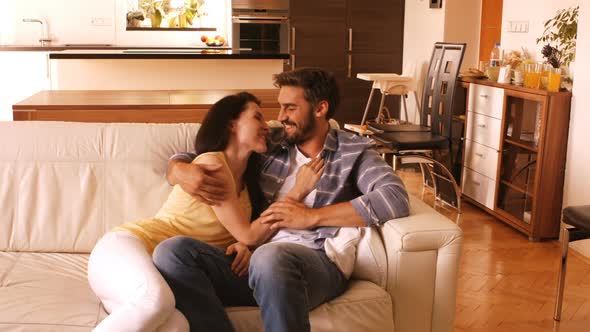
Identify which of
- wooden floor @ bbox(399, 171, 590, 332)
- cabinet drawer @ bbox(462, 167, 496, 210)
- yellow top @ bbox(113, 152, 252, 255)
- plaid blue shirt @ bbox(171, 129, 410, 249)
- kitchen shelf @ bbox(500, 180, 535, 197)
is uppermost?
plaid blue shirt @ bbox(171, 129, 410, 249)

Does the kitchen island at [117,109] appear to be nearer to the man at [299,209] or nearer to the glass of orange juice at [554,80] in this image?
the man at [299,209]

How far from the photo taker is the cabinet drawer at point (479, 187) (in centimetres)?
517

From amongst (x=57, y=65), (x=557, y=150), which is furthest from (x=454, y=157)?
(x=57, y=65)

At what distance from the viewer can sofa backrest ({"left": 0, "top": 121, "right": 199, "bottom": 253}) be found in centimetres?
280

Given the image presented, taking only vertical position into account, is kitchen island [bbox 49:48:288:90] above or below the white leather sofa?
above

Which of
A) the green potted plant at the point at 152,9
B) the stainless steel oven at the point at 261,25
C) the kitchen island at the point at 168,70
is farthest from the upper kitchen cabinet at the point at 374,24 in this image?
the kitchen island at the point at 168,70

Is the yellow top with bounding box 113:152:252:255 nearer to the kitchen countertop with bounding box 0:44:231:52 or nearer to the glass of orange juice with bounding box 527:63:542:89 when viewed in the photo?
the glass of orange juice with bounding box 527:63:542:89

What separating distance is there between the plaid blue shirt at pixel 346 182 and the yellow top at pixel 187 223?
0.62 feet

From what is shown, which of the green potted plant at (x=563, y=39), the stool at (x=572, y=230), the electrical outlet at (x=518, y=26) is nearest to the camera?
the stool at (x=572, y=230)

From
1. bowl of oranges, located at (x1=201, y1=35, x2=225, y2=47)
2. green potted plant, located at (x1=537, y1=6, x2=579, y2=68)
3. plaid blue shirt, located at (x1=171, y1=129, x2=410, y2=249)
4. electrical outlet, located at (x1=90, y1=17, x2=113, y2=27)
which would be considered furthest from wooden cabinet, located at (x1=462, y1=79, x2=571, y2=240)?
electrical outlet, located at (x1=90, y1=17, x2=113, y2=27)

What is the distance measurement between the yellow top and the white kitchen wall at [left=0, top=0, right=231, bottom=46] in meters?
7.57

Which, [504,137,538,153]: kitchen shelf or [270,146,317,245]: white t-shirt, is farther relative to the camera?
[504,137,538,153]: kitchen shelf

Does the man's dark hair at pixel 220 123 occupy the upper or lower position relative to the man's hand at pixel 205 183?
upper

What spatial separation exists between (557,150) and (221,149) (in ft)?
8.70
